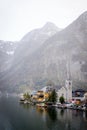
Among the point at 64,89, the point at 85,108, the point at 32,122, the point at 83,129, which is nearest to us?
the point at 83,129

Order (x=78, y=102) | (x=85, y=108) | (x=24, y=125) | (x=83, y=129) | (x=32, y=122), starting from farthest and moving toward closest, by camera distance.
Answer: (x=78, y=102) → (x=85, y=108) → (x=32, y=122) → (x=24, y=125) → (x=83, y=129)

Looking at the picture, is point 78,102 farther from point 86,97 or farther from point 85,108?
point 85,108

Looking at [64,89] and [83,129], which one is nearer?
[83,129]

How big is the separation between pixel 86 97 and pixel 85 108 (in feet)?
77.0

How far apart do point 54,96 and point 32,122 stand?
2233 inches

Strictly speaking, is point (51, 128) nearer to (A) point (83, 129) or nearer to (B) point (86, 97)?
(A) point (83, 129)

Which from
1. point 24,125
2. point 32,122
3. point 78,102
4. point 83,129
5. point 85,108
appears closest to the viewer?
point 83,129

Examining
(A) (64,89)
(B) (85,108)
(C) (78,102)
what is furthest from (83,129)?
(A) (64,89)

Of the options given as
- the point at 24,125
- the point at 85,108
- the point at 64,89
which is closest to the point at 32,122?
the point at 24,125

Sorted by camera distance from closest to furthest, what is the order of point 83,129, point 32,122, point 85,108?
point 83,129, point 32,122, point 85,108

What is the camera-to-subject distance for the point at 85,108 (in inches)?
3816

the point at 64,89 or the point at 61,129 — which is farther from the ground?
the point at 64,89

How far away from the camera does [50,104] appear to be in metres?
120

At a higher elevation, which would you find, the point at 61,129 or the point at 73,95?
the point at 73,95
